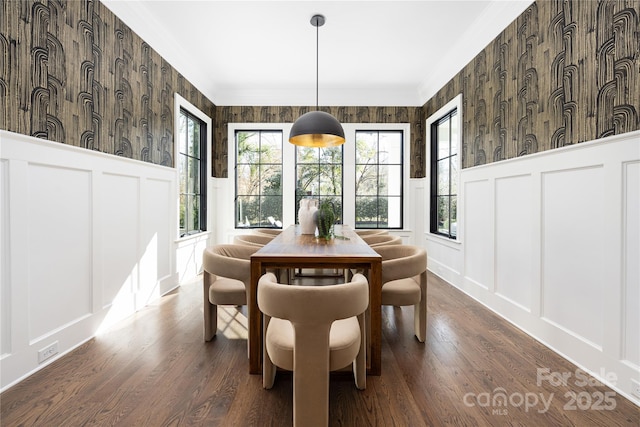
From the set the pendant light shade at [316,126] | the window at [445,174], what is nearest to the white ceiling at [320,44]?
the window at [445,174]

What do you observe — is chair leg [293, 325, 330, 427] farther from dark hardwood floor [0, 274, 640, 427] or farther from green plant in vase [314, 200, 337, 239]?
green plant in vase [314, 200, 337, 239]

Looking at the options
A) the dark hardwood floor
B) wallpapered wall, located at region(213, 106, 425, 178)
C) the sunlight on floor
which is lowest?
the dark hardwood floor

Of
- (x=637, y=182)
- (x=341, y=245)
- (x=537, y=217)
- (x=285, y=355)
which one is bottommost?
(x=285, y=355)

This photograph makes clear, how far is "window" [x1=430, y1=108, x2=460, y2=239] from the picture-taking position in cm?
422

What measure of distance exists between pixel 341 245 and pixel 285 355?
1.00m

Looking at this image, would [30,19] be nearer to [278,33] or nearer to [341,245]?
[278,33]

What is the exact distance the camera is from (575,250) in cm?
212

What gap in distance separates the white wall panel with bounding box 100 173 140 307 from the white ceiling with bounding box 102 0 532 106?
4.97 ft

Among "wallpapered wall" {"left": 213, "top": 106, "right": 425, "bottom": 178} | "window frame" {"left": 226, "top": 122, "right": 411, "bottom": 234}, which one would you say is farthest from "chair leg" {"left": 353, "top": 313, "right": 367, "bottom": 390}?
"wallpapered wall" {"left": 213, "top": 106, "right": 425, "bottom": 178}

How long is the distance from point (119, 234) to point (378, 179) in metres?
3.91

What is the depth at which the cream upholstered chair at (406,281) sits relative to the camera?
196 centimetres

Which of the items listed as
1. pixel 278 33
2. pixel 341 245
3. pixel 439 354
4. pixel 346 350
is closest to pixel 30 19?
pixel 278 33

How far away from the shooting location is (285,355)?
140 centimetres

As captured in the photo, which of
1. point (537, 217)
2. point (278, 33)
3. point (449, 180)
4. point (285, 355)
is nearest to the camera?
point (285, 355)
